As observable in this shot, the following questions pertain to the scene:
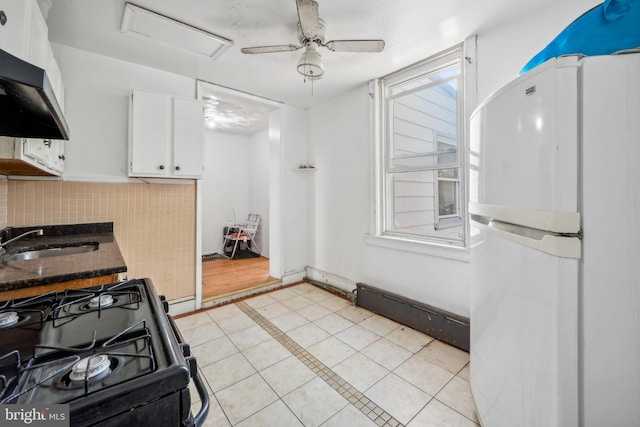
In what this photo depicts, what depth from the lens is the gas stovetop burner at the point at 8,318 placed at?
80cm

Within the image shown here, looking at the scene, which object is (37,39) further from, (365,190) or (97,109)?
(365,190)

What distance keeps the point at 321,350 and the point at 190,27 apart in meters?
2.72

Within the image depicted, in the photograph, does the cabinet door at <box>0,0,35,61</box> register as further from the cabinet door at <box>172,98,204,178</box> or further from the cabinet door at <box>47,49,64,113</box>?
the cabinet door at <box>172,98,204,178</box>

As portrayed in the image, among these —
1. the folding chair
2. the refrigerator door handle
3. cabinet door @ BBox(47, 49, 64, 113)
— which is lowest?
the folding chair

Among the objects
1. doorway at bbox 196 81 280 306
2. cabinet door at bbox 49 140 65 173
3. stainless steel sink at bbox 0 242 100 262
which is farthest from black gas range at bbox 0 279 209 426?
doorway at bbox 196 81 280 306

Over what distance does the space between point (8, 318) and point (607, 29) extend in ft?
7.15

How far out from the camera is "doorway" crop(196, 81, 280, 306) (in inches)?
177

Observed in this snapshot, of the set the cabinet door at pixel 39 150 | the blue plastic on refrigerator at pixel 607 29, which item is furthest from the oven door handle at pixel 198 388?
the blue plastic on refrigerator at pixel 607 29

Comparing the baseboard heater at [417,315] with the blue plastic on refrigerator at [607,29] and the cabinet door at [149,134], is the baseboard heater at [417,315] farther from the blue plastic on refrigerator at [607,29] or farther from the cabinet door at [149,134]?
the cabinet door at [149,134]

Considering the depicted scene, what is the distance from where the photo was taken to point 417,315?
2422 mm

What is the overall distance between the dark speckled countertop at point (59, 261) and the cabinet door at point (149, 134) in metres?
0.67

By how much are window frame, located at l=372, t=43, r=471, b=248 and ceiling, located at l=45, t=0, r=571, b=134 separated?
0.41 feet

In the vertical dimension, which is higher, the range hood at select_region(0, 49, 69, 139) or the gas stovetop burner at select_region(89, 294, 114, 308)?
the range hood at select_region(0, 49, 69, 139)

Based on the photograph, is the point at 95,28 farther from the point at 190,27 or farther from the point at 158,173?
the point at 158,173
